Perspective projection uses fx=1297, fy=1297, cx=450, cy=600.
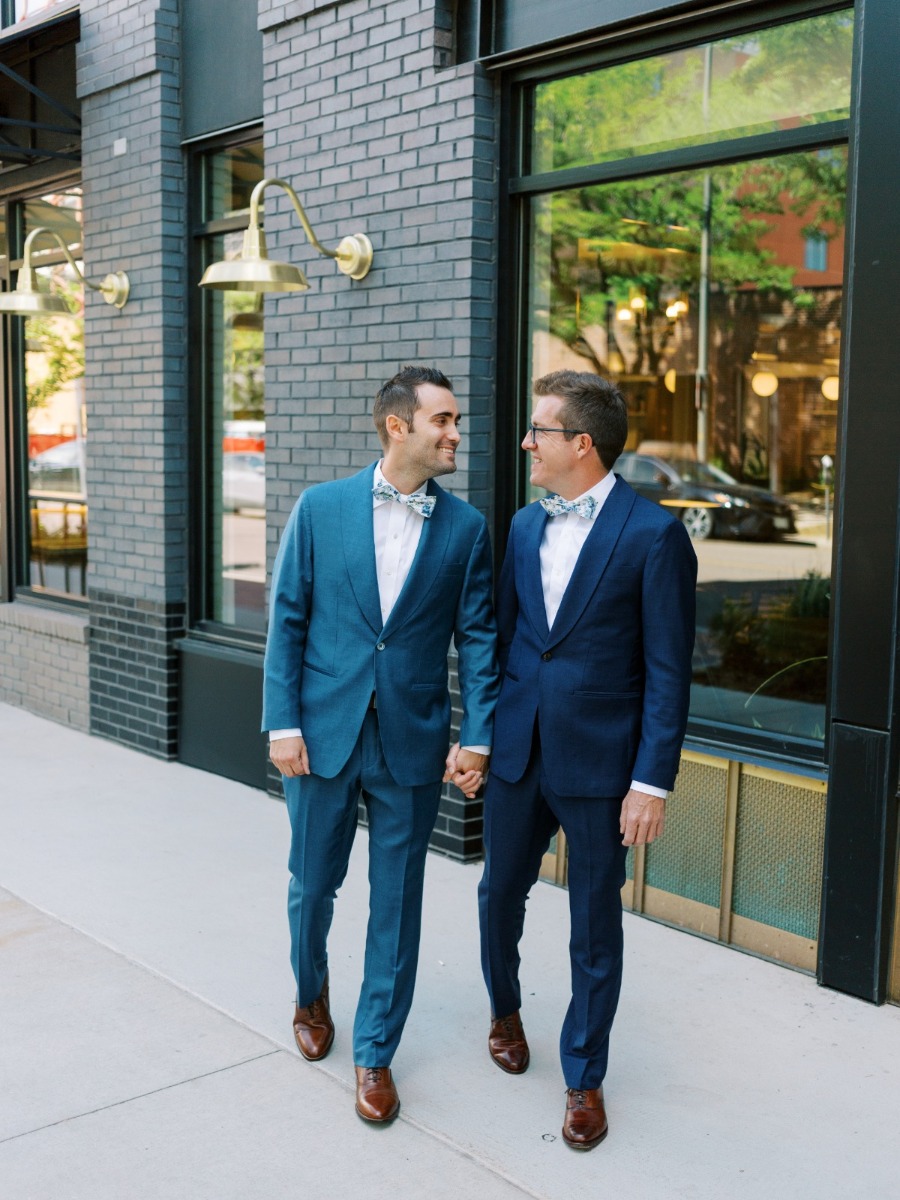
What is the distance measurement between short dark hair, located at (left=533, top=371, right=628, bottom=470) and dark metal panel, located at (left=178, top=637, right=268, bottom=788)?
3634 millimetres

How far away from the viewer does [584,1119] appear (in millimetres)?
3230

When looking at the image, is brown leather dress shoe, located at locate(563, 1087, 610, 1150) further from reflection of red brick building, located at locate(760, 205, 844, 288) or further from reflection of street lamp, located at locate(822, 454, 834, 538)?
reflection of street lamp, located at locate(822, 454, 834, 538)

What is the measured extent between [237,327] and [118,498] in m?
1.26

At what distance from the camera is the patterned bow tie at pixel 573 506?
10.6 feet

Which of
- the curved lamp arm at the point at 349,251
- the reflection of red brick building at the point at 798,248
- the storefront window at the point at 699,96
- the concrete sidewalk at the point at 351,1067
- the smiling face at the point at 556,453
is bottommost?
the concrete sidewalk at the point at 351,1067

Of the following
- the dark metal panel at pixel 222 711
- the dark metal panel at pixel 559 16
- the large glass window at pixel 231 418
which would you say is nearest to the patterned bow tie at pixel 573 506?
the dark metal panel at pixel 559 16

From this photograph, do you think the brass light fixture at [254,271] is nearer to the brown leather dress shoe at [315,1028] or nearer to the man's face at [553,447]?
the man's face at [553,447]

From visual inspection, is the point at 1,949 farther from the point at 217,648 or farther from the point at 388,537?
the point at 217,648

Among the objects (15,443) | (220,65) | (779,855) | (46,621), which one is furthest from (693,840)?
(15,443)

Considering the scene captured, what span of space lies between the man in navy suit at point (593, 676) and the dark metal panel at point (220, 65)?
396 centimetres

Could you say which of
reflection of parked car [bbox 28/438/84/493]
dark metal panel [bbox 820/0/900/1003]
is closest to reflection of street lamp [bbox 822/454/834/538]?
reflection of parked car [bbox 28/438/84/493]

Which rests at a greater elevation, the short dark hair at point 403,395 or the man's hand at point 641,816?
the short dark hair at point 403,395

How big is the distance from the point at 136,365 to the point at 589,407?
182 inches

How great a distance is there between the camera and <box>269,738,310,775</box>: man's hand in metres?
3.36
